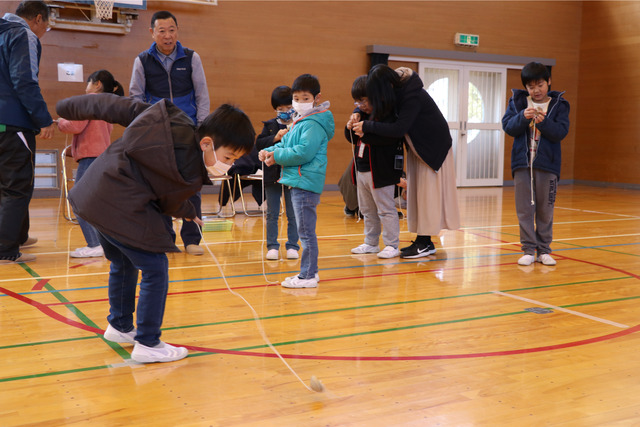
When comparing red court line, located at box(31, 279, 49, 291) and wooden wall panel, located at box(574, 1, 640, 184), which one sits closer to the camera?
red court line, located at box(31, 279, 49, 291)

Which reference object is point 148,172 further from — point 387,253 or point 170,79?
point 387,253

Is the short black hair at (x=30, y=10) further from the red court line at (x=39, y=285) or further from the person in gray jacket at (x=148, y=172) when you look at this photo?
the person in gray jacket at (x=148, y=172)

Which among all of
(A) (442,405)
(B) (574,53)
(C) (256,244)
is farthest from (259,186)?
(B) (574,53)

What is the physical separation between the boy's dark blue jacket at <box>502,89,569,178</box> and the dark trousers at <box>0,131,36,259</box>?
3.19 m

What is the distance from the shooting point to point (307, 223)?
341 cm

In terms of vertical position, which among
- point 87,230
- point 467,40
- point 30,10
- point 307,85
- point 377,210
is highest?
point 467,40

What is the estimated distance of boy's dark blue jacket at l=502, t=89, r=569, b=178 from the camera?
3.95 m

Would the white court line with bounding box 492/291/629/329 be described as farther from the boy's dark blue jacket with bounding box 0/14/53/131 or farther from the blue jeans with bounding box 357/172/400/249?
the boy's dark blue jacket with bounding box 0/14/53/131

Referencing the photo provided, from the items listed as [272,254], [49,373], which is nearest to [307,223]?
[272,254]

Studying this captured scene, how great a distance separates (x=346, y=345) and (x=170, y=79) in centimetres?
261

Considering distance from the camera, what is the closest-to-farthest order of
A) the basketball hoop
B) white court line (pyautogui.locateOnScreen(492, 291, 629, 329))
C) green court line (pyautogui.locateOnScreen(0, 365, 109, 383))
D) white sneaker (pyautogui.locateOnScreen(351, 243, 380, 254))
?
green court line (pyautogui.locateOnScreen(0, 365, 109, 383)) < white court line (pyautogui.locateOnScreen(492, 291, 629, 329)) < white sneaker (pyautogui.locateOnScreen(351, 243, 380, 254)) < the basketball hoop

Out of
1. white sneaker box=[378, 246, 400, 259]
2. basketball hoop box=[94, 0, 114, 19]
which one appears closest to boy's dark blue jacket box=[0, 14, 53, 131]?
white sneaker box=[378, 246, 400, 259]

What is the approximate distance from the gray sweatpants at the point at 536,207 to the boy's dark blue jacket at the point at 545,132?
6 cm

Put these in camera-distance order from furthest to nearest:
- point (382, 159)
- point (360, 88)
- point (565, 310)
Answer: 1. point (382, 159)
2. point (360, 88)
3. point (565, 310)
